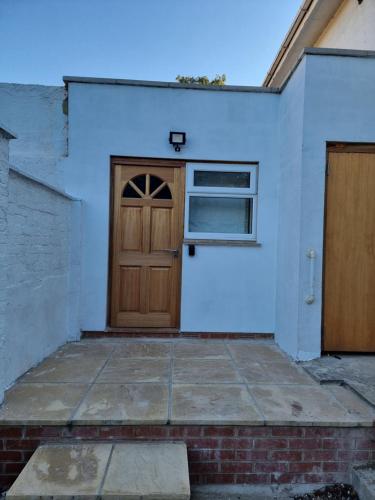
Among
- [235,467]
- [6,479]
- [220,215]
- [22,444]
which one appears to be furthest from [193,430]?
[220,215]

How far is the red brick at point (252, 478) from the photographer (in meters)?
1.96

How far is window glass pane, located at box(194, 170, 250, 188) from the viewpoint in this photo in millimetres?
3875

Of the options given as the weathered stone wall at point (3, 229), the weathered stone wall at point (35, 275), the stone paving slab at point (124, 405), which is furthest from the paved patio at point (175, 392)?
the weathered stone wall at point (3, 229)

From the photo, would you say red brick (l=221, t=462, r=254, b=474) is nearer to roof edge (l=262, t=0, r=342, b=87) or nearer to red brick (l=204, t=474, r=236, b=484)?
red brick (l=204, t=474, r=236, b=484)

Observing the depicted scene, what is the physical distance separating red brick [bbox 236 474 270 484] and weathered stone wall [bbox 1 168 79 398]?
5.42 feet

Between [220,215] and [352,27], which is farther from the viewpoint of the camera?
[352,27]

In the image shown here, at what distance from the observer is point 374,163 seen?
10.4 feet

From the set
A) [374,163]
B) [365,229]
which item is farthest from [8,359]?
[374,163]

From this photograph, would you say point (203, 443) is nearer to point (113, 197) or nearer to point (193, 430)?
point (193, 430)

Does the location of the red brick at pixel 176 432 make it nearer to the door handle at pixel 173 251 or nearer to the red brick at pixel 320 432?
the red brick at pixel 320 432

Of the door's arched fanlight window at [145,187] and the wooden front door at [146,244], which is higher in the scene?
the door's arched fanlight window at [145,187]

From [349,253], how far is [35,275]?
9.77 ft

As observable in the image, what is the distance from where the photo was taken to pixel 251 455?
1963 millimetres

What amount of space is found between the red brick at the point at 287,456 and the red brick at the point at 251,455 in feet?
0.17
